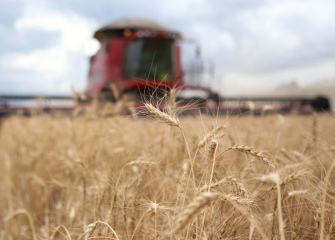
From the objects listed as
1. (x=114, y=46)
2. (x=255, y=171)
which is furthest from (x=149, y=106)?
(x=114, y=46)

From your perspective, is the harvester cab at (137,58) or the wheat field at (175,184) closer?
the wheat field at (175,184)

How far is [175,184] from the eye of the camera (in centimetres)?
140

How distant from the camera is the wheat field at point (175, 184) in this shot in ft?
3.10

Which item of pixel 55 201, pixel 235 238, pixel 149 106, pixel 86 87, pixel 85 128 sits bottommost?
pixel 86 87

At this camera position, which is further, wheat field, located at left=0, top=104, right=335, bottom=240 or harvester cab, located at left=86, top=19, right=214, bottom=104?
harvester cab, located at left=86, top=19, right=214, bottom=104

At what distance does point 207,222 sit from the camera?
1055 mm

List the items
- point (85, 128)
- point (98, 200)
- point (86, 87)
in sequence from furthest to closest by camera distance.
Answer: point (86, 87), point (85, 128), point (98, 200)

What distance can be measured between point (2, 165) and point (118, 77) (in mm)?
6085

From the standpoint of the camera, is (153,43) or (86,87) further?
(86,87)

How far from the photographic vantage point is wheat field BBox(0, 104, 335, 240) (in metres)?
0.94

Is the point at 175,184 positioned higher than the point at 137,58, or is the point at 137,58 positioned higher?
the point at 175,184

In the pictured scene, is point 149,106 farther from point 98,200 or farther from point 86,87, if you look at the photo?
point 86,87

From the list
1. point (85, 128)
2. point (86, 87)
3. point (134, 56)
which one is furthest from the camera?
point (86, 87)

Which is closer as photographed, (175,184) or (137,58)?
(175,184)
